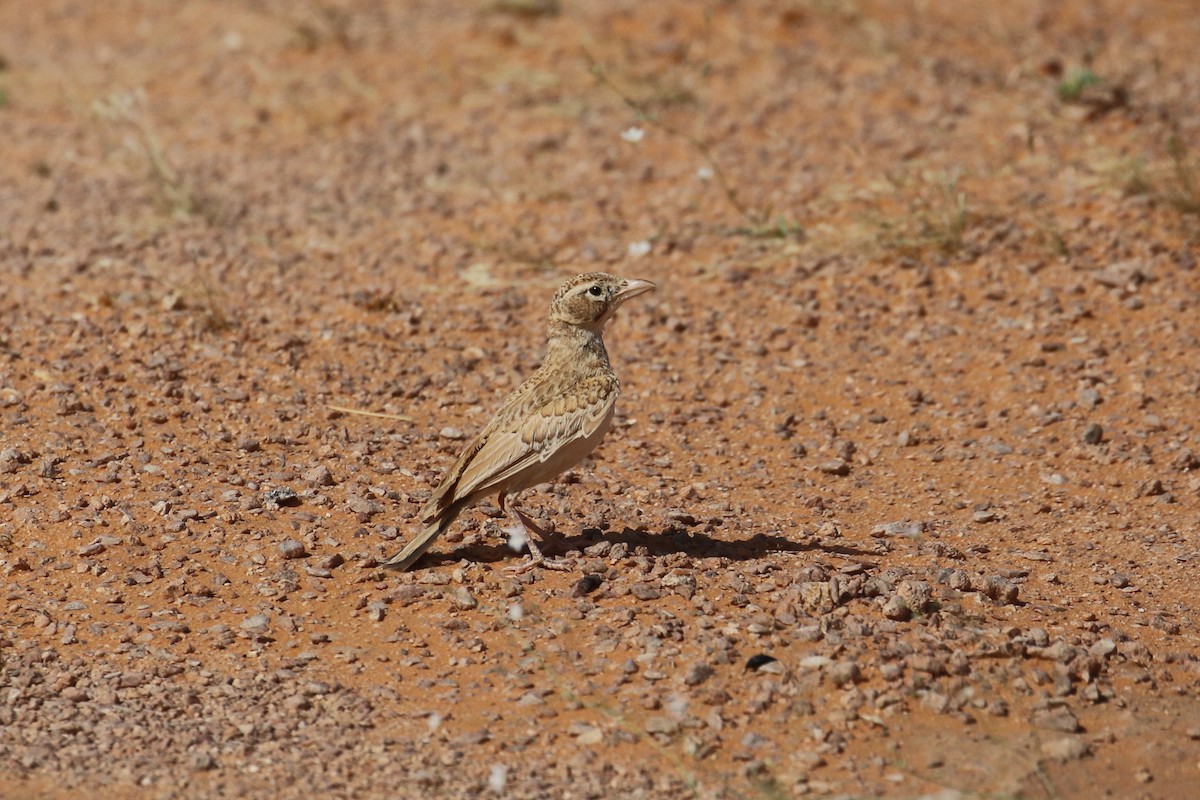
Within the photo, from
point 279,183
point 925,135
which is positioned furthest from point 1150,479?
point 279,183

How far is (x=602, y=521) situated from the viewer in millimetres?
6969

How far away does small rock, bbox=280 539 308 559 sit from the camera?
647 centimetres

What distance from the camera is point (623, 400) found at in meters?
8.75

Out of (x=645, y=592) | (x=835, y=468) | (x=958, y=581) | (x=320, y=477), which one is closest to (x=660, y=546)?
(x=645, y=592)

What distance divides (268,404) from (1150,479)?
484 cm

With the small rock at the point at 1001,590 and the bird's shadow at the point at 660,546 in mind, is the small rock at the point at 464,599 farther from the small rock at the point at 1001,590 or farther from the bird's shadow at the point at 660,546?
the small rock at the point at 1001,590

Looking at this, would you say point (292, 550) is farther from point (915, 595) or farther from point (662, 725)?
point (915, 595)

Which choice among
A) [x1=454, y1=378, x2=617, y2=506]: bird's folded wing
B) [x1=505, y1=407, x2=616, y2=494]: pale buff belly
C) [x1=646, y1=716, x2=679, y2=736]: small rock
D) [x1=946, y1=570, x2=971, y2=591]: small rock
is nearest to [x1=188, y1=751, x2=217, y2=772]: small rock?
[x1=646, y1=716, x2=679, y2=736]: small rock

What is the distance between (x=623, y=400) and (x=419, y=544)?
2.67m

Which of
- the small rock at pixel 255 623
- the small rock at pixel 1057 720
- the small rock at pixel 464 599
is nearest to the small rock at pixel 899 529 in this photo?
the small rock at pixel 1057 720

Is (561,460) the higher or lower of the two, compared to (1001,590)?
higher

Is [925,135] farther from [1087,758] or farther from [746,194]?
[1087,758]

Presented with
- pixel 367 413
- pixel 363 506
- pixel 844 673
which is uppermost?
pixel 844 673

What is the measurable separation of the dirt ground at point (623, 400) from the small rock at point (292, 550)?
0.02 m
